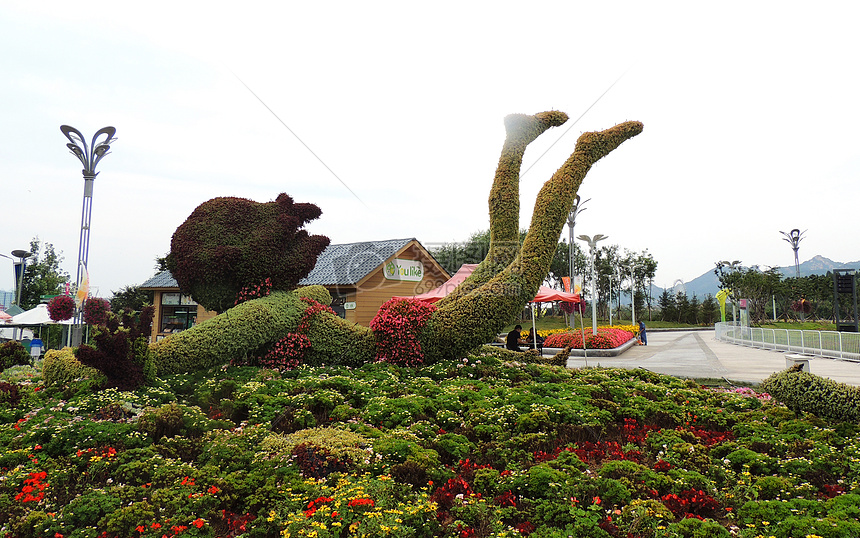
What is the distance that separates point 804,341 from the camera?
18969mm

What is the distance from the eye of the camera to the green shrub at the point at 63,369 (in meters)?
6.68

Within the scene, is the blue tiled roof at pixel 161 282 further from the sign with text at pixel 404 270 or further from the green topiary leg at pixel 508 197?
the green topiary leg at pixel 508 197

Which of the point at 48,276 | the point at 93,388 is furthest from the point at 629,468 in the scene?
the point at 48,276

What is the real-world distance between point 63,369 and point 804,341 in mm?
22938

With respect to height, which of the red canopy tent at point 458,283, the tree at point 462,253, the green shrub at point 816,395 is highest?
the tree at point 462,253

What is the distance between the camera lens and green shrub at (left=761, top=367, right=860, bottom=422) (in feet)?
17.8

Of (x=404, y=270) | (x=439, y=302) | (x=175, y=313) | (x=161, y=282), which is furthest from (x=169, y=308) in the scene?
(x=439, y=302)

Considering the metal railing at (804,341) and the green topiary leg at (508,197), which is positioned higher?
the green topiary leg at (508,197)

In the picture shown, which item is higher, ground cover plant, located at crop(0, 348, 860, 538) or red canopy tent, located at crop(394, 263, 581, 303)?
red canopy tent, located at crop(394, 263, 581, 303)

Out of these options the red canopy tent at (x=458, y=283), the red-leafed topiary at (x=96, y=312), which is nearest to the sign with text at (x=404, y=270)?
the red canopy tent at (x=458, y=283)

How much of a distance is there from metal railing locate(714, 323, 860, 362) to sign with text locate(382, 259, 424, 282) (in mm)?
15361

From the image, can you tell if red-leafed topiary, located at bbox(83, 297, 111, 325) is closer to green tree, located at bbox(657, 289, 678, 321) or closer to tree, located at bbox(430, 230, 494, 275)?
tree, located at bbox(430, 230, 494, 275)

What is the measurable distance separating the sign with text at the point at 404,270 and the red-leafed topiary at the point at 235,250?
1250 centimetres

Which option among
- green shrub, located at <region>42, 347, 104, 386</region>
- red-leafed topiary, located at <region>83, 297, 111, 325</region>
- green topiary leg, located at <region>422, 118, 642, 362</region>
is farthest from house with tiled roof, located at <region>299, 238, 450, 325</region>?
red-leafed topiary, located at <region>83, 297, 111, 325</region>
